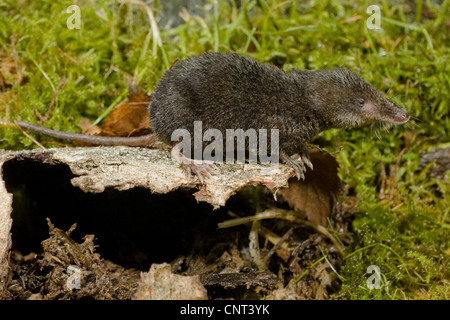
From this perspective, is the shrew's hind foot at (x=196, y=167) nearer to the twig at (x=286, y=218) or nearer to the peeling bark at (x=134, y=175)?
the peeling bark at (x=134, y=175)

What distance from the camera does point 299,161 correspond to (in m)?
2.99

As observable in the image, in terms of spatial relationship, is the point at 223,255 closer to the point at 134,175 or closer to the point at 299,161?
the point at 299,161

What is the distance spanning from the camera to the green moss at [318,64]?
133 inches

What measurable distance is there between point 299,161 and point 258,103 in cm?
48

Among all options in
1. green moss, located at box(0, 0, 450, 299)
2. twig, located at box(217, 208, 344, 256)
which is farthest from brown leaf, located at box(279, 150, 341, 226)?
green moss, located at box(0, 0, 450, 299)

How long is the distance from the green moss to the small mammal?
515mm

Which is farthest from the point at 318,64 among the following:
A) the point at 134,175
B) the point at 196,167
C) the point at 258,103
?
the point at 134,175

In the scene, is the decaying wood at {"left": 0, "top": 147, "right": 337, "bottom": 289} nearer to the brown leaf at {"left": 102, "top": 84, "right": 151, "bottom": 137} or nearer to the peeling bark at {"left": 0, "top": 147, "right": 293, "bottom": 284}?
the peeling bark at {"left": 0, "top": 147, "right": 293, "bottom": 284}

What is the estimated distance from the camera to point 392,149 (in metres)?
3.86

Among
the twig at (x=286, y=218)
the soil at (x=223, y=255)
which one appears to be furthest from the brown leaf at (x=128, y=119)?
the twig at (x=286, y=218)

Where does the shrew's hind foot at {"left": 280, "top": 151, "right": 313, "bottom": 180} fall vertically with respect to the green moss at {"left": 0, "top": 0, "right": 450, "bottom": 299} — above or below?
below

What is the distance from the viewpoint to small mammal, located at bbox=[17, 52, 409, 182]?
2887mm

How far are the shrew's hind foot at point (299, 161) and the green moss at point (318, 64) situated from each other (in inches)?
25.5

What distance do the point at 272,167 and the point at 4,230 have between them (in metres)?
1.52
